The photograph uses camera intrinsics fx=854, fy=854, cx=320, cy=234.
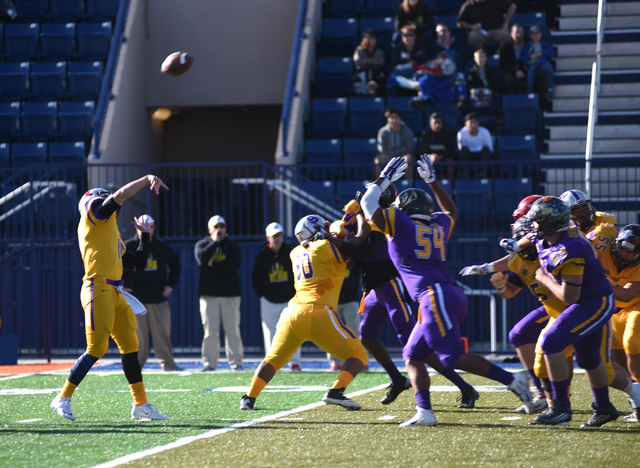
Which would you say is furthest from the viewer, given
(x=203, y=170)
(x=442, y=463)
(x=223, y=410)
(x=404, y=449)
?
(x=203, y=170)

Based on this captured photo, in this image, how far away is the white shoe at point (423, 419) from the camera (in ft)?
20.2

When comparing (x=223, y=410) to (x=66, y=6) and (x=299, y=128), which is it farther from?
(x=66, y=6)

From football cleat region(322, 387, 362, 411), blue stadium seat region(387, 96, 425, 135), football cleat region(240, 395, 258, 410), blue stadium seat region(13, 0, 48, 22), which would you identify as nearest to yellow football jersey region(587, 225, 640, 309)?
football cleat region(322, 387, 362, 411)

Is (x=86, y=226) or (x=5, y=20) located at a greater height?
(x=5, y=20)

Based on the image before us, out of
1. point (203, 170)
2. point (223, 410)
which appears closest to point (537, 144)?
point (203, 170)

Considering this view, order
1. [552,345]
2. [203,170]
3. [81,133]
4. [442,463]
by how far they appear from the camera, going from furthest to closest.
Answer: [81,133] < [203,170] < [552,345] < [442,463]

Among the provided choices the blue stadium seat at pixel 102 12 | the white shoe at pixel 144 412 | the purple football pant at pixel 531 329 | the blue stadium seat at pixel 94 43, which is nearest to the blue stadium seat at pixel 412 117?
the blue stadium seat at pixel 94 43

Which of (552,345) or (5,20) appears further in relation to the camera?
(5,20)

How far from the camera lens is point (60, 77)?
17.0 metres

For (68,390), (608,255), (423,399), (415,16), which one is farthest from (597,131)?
(68,390)

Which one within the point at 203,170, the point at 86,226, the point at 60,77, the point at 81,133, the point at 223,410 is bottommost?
the point at 223,410

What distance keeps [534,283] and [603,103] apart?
1013 cm

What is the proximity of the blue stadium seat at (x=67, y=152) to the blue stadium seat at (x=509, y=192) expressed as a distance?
749 centimetres

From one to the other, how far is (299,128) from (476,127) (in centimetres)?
335
